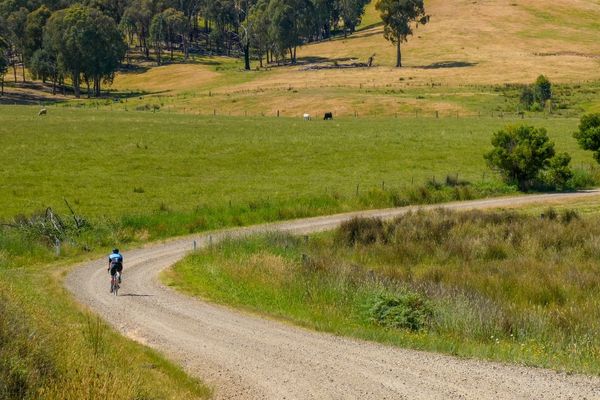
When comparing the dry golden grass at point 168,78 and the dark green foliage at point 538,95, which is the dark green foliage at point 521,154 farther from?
the dry golden grass at point 168,78

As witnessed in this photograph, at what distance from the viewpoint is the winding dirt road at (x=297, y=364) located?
46.5ft

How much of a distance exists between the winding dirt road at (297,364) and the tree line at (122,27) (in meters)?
120

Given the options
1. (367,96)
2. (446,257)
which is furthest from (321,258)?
(367,96)

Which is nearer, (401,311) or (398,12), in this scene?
(401,311)

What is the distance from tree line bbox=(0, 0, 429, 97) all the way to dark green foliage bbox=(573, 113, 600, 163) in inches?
3530

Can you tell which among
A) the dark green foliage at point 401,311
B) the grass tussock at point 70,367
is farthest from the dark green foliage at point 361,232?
the grass tussock at point 70,367

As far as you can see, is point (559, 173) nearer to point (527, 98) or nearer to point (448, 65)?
point (527, 98)

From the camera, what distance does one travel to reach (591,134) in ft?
179

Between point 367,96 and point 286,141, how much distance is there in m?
39.8

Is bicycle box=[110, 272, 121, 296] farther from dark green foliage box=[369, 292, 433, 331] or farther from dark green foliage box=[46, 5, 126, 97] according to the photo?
dark green foliage box=[46, 5, 126, 97]

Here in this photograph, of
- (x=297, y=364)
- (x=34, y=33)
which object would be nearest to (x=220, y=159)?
(x=297, y=364)

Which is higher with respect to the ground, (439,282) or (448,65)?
(448,65)

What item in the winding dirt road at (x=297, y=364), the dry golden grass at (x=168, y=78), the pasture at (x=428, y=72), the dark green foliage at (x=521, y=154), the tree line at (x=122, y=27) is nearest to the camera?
the winding dirt road at (x=297, y=364)

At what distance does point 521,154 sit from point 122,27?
139 metres
